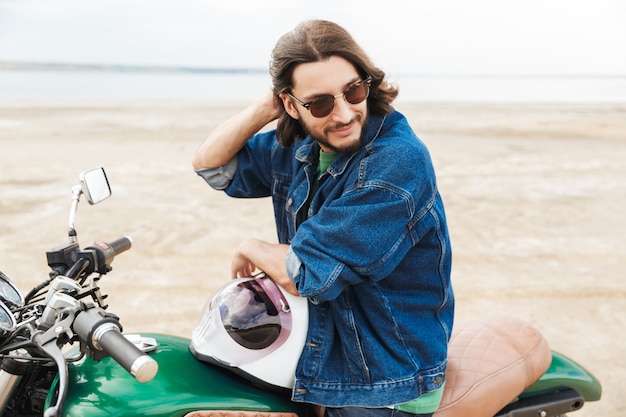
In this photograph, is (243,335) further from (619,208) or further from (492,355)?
(619,208)

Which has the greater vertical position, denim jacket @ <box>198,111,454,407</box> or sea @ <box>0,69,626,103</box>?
denim jacket @ <box>198,111,454,407</box>

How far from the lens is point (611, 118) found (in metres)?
21.2

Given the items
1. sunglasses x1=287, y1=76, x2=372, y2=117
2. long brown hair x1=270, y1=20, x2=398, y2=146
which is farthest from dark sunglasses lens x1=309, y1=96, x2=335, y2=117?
long brown hair x1=270, y1=20, x2=398, y2=146

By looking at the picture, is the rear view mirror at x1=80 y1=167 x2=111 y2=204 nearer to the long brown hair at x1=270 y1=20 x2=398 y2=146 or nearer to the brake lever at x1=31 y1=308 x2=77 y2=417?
the brake lever at x1=31 y1=308 x2=77 y2=417

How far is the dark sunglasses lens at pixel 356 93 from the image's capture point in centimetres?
219

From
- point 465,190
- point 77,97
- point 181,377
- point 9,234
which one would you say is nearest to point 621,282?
point 465,190

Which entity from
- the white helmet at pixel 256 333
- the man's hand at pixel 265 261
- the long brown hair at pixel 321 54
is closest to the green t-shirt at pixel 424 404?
the white helmet at pixel 256 333

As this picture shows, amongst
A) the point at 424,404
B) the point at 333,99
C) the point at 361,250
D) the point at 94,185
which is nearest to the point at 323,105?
the point at 333,99

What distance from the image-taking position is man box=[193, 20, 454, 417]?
2043 mm

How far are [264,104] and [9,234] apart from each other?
17.6 ft

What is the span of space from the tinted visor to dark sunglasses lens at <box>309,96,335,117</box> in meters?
0.57

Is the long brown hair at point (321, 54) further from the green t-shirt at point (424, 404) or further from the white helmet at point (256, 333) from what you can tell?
the green t-shirt at point (424, 404)

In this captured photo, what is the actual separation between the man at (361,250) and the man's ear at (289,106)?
37 millimetres

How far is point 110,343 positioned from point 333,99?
3.30ft
